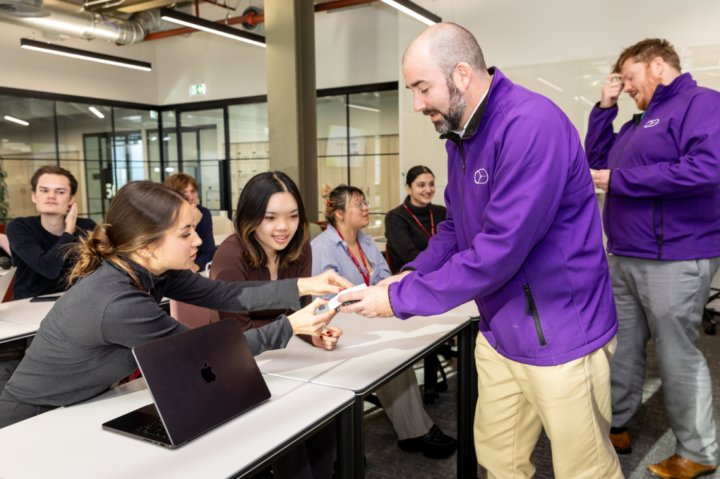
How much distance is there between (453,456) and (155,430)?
173 centimetres

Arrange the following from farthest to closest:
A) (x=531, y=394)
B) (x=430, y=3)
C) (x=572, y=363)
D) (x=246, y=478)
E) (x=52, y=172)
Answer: (x=430, y=3)
(x=52, y=172)
(x=531, y=394)
(x=572, y=363)
(x=246, y=478)

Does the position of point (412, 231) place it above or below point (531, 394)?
Result: above

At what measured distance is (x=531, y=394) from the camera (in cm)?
156

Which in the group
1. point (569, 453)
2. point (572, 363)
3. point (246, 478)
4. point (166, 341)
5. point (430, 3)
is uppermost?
point (430, 3)

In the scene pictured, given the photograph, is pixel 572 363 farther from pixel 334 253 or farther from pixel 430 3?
pixel 430 3

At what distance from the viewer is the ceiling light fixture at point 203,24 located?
5.63 m

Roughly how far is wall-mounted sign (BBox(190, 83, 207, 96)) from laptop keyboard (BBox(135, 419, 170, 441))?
850 cm

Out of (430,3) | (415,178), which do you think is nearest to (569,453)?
(415,178)

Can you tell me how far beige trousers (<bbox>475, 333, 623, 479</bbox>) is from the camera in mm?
1469

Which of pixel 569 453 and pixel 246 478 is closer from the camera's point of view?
pixel 246 478

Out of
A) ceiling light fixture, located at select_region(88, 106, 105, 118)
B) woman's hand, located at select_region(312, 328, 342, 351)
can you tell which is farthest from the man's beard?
ceiling light fixture, located at select_region(88, 106, 105, 118)

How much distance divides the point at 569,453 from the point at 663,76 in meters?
1.76

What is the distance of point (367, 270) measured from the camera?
2.98 metres

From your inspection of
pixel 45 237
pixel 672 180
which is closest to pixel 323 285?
pixel 672 180
